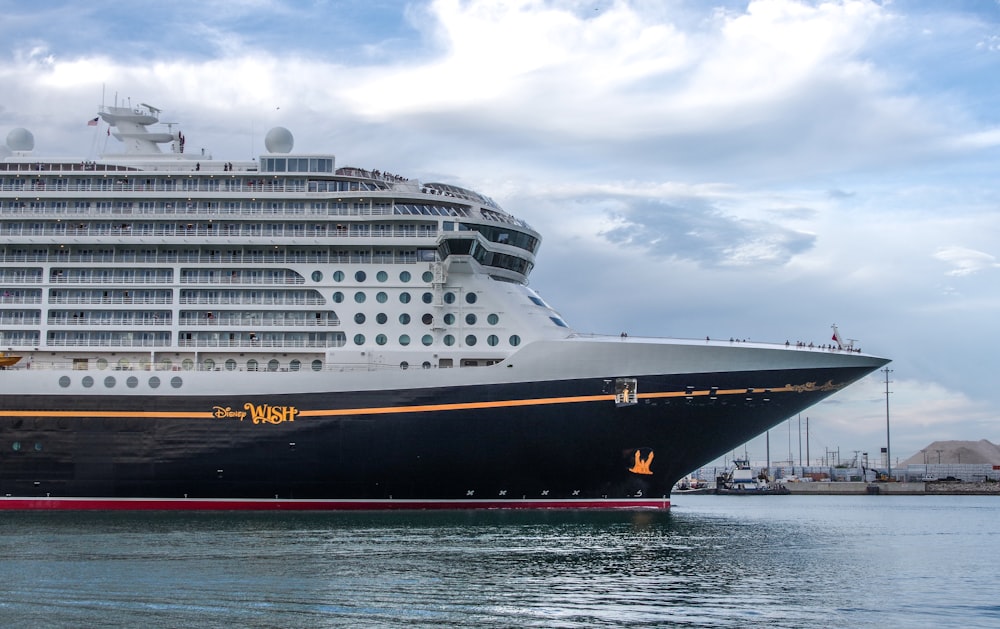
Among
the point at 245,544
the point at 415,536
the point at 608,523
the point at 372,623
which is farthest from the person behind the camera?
the point at 608,523

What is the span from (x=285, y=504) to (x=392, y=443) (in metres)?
4.12

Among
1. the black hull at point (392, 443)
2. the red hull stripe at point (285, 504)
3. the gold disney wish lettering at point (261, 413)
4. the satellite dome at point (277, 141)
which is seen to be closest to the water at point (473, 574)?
the red hull stripe at point (285, 504)

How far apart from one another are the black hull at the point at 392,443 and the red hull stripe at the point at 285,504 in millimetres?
46

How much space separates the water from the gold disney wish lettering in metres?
3.16

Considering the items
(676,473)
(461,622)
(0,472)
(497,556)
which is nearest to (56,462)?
(0,472)

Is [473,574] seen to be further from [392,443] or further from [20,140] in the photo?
[20,140]

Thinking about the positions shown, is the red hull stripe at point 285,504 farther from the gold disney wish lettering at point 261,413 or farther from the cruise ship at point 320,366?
the gold disney wish lettering at point 261,413

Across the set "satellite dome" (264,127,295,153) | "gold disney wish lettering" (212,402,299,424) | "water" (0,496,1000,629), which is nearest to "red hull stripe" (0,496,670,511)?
"water" (0,496,1000,629)

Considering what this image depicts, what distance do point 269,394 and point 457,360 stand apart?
620cm

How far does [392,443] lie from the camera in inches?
1305

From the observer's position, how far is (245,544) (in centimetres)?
2500

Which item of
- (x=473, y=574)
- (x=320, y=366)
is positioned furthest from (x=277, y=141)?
(x=473, y=574)

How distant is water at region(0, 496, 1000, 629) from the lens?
1686 cm

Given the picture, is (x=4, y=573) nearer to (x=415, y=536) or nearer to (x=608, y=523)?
(x=415, y=536)
